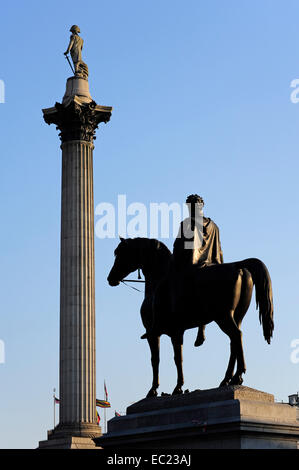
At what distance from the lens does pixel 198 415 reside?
17297 millimetres

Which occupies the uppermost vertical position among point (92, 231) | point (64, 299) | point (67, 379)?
point (92, 231)

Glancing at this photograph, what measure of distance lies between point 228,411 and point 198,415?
85cm

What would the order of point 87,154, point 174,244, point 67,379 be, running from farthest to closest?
1. point 87,154
2. point 67,379
3. point 174,244

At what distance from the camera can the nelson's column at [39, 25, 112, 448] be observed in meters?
47.4

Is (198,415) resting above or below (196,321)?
below

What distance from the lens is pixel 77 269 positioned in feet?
162

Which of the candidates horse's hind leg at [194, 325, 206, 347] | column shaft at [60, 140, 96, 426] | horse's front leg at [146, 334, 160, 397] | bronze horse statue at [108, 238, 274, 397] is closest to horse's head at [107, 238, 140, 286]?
bronze horse statue at [108, 238, 274, 397]

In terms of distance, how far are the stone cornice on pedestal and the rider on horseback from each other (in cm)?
3246

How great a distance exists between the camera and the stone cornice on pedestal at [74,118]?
51219 millimetres

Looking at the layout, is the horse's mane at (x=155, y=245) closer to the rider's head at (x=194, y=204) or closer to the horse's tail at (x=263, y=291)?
the rider's head at (x=194, y=204)

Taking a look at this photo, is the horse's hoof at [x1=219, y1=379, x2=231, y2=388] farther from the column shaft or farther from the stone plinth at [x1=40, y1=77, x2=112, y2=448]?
the column shaft

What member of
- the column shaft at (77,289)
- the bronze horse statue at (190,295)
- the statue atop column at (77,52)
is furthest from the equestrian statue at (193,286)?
the statue atop column at (77,52)
